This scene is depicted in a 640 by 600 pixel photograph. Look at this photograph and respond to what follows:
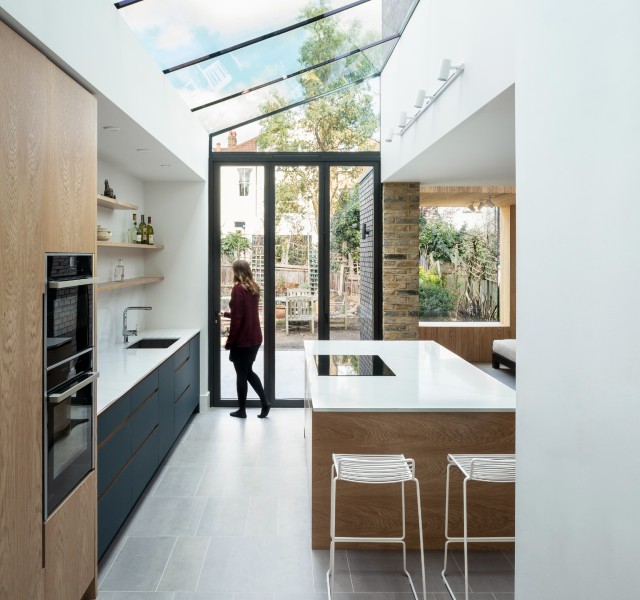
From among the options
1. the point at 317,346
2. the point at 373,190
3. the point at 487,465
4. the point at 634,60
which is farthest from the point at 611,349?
the point at 373,190

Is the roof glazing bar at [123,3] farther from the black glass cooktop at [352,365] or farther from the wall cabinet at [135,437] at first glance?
the black glass cooktop at [352,365]

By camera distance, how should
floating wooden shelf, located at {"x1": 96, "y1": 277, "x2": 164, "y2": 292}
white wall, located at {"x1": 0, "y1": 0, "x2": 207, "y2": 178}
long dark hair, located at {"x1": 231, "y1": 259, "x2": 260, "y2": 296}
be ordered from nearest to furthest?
1. white wall, located at {"x1": 0, "y1": 0, "x2": 207, "y2": 178}
2. floating wooden shelf, located at {"x1": 96, "y1": 277, "x2": 164, "y2": 292}
3. long dark hair, located at {"x1": 231, "y1": 259, "x2": 260, "y2": 296}

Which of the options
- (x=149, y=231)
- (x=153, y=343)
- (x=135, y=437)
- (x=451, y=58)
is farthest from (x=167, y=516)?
(x=451, y=58)

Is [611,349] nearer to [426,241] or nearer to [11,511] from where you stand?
[11,511]

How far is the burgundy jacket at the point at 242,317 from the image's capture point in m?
5.75

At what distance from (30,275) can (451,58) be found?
245 centimetres

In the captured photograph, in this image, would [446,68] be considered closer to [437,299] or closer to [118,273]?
[118,273]

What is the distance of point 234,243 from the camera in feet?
20.7

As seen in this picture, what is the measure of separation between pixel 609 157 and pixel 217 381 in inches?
223

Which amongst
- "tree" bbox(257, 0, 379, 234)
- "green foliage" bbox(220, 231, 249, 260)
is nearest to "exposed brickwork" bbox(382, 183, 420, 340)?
"tree" bbox(257, 0, 379, 234)

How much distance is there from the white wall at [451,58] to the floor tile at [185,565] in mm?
2627

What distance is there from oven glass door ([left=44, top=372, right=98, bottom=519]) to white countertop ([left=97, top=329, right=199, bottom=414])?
0.23 meters

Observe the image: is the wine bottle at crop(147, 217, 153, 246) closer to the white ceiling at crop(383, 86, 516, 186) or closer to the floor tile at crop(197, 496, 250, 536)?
the white ceiling at crop(383, 86, 516, 186)

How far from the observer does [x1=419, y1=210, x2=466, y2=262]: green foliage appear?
312 inches
